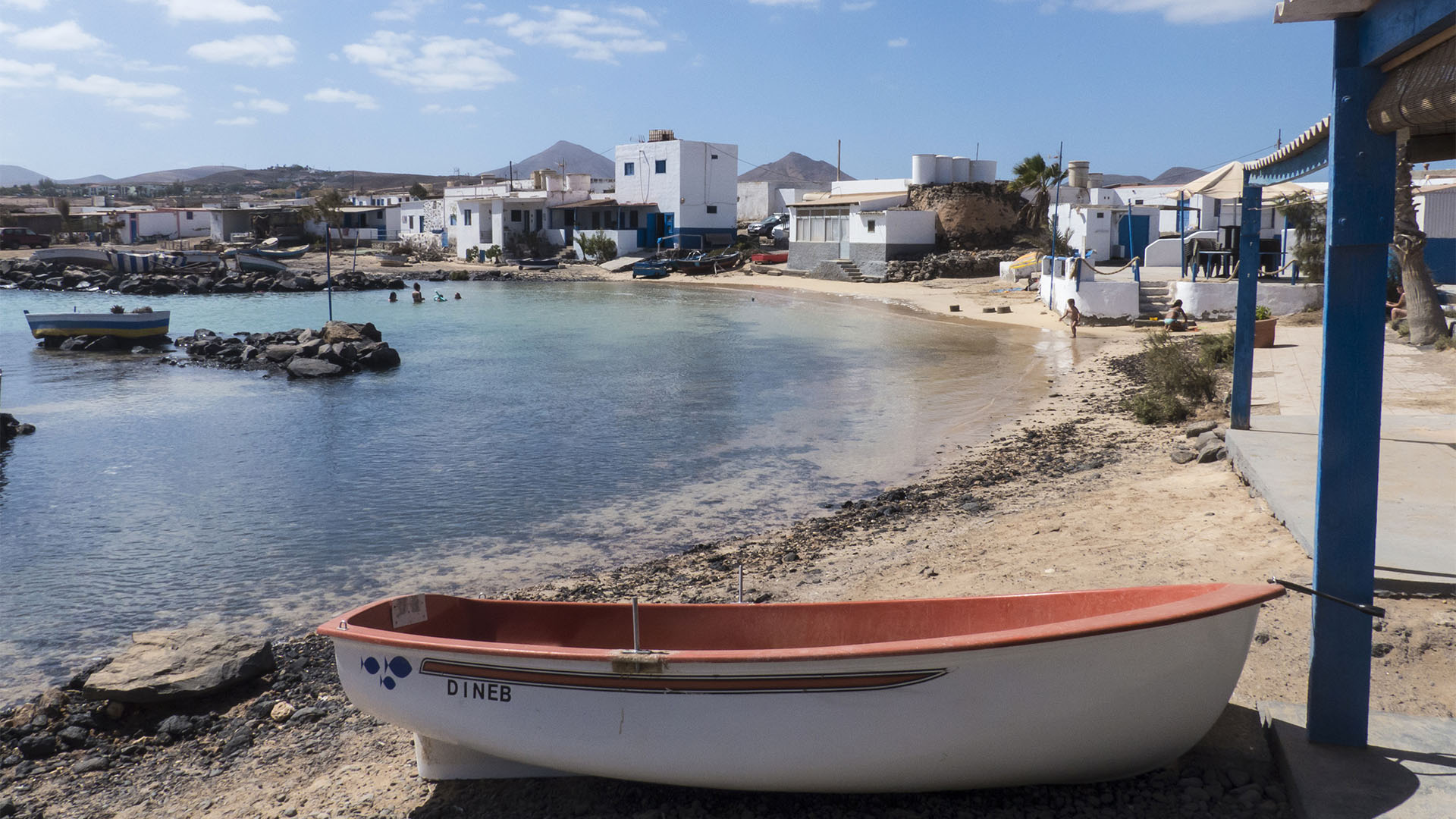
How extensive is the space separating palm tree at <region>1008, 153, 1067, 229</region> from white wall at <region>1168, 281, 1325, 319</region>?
74.0 feet

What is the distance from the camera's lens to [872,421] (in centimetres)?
1772

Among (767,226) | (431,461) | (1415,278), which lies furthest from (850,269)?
(431,461)

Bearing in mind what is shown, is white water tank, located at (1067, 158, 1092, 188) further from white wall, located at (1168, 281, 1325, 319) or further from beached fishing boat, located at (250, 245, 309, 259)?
beached fishing boat, located at (250, 245, 309, 259)

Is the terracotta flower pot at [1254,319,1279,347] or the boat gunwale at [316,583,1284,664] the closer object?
the boat gunwale at [316,583,1284,664]

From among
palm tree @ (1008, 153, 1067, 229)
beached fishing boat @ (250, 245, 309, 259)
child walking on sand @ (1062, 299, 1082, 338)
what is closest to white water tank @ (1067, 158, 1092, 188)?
palm tree @ (1008, 153, 1067, 229)

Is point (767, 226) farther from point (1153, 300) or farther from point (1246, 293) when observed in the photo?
point (1246, 293)

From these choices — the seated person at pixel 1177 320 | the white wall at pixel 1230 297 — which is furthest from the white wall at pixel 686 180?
the seated person at pixel 1177 320

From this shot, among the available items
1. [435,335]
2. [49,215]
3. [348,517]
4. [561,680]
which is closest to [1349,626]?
[561,680]

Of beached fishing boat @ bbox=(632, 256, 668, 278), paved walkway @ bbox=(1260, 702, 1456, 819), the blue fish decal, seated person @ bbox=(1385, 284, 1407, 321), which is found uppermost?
beached fishing boat @ bbox=(632, 256, 668, 278)

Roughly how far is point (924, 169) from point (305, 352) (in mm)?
36003

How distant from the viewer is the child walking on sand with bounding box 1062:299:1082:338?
2677cm

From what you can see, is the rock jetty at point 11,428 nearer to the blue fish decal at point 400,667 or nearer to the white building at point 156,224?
the blue fish decal at point 400,667

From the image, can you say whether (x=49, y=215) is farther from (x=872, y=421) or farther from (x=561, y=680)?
(x=561, y=680)

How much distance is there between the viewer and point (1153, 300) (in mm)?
28203
